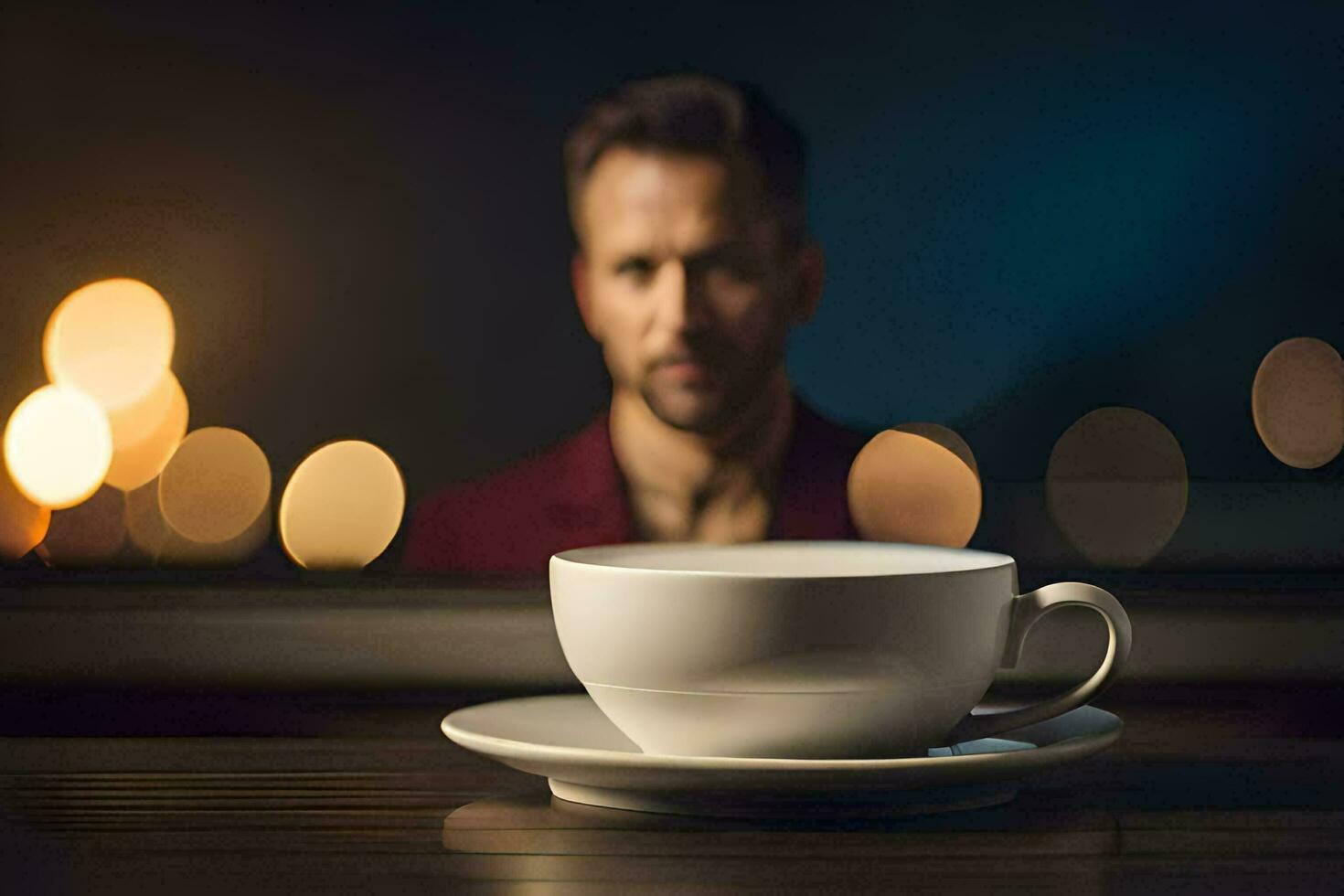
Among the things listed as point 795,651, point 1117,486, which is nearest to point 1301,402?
point 1117,486

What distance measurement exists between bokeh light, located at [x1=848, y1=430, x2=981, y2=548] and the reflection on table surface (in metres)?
0.47

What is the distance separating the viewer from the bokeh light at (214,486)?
100 centimetres

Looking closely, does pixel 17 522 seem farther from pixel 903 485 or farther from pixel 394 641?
pixel 903 485

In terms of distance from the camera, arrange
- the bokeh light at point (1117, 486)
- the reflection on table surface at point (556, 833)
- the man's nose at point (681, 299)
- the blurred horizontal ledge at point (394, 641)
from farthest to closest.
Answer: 1. the man's nose at point (681, 299)
2. the bokeh light at point (1117, 486)
3. the blurred horizontal ledge at point (394, 641)
4. the reflection on table surface at point (556, 833)

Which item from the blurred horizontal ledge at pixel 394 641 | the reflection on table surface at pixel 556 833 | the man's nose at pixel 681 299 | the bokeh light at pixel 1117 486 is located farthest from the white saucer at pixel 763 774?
the man's nose at pixel 681 299

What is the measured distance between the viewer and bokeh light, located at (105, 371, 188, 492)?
102cm

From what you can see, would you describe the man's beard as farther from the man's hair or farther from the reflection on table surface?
the reflection on table surface

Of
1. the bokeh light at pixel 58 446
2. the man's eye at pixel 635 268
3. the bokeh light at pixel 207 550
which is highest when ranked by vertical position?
the man's eye at pixel 635 268

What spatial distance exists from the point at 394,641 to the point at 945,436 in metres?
0.41

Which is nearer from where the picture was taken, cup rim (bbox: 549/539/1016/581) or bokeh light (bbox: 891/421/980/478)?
cup rim (bbox: 549/539/1016/581)

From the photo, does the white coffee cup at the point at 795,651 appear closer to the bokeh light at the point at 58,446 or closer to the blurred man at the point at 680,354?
the blurred man at the point at 680,354

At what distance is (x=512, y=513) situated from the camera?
3.36 ft

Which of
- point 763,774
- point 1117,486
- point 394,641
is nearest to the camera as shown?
point 763,774

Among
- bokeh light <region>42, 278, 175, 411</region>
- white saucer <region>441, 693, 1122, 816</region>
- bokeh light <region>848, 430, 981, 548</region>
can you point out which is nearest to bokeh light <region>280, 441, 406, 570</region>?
bokeh light <region>42, 278, 175, 411</region>
